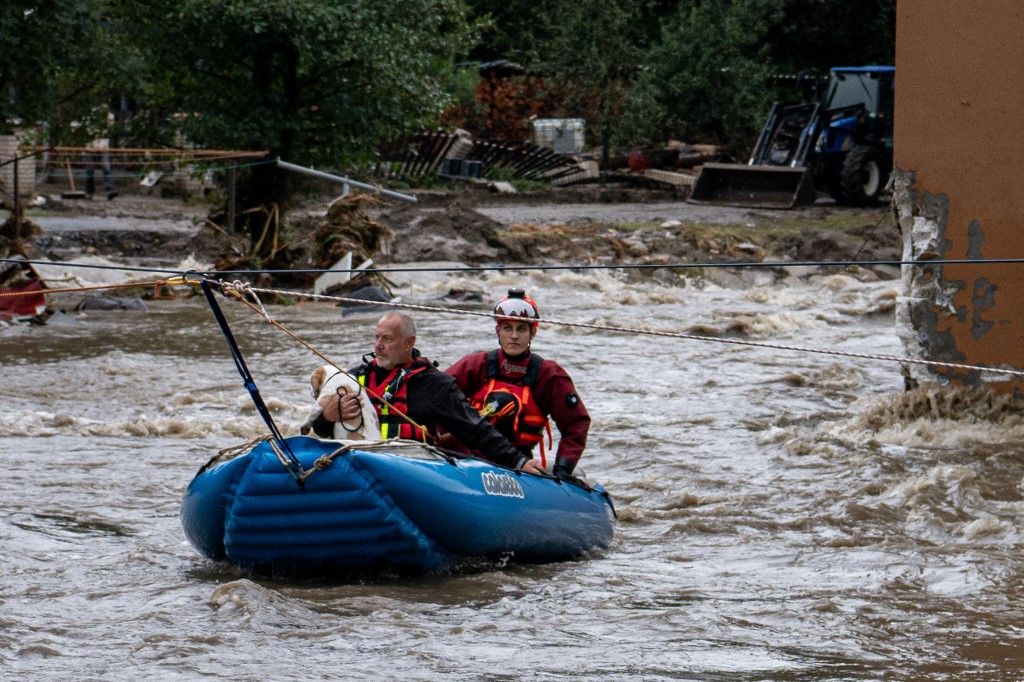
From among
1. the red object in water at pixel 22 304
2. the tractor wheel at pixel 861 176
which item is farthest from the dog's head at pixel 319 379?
the tractor wheel at pixel 861 176

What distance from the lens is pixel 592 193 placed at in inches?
1057

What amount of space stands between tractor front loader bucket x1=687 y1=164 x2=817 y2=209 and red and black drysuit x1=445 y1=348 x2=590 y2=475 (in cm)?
1734

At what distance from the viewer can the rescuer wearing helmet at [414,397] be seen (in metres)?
6.81

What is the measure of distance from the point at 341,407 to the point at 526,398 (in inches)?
41.5

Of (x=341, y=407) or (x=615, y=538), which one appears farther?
(x=615, y=538)

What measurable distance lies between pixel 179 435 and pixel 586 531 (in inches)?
173

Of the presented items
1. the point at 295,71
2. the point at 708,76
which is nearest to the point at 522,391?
the point at 295,71

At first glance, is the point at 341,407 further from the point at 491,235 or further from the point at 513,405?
the point at 491,235

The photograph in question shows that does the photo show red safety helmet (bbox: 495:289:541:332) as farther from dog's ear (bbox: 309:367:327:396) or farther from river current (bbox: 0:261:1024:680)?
river current (bbox: 0:261:1024:680)

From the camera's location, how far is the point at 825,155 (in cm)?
2494

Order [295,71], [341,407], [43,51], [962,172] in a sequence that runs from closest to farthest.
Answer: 1. [341,407]
2. [962,172]
3. [43,51]
4. [295,71]

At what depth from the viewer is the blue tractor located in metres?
24.1

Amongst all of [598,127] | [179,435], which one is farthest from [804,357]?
[598,127]

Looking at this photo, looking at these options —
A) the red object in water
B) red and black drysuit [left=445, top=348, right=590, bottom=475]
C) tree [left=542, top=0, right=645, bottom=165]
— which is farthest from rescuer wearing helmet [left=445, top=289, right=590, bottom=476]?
tree [left=542, top=0, right=645, bottom=165]
